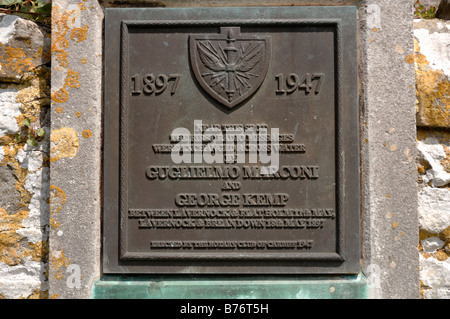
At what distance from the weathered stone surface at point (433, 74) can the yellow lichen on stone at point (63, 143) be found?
191 centimetres

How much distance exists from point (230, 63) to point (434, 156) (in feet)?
4.19

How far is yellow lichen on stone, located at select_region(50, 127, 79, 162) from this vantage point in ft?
6.78

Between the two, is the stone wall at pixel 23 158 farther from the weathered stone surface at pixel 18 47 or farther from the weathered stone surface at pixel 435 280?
the weathered stone surface at pixel 435 280

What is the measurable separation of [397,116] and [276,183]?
738 mm

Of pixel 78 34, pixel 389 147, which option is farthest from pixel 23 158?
pixel 389 147

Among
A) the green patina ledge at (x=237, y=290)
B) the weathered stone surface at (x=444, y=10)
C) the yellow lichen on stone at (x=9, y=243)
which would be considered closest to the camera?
the green patina ledge at (x=237, y=290)

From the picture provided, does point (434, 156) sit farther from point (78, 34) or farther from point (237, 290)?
point (78, 34)

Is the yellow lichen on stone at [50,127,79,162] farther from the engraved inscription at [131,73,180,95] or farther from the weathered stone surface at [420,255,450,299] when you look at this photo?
the weathered stone surface at [420,255,450,299]

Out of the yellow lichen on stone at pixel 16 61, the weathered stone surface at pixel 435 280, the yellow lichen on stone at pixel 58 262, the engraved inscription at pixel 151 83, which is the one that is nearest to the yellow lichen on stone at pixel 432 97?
the weathered stone surface at pixel 435 280

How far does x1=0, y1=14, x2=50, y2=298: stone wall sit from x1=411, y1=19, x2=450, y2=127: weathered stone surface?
212cm

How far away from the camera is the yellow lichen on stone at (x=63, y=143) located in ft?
6.78

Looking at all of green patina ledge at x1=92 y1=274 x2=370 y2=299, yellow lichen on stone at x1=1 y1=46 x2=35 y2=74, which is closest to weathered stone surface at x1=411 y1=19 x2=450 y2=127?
green patina ledge at x1=92 y1=274 x2=370 y2=299

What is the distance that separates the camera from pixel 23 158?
85.9 inches
